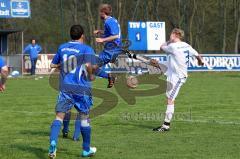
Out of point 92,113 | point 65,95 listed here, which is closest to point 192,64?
point 92,113

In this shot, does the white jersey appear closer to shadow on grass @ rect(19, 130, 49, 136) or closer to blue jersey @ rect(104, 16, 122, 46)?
blue jersey @ rect(104, 16, 122, 46)

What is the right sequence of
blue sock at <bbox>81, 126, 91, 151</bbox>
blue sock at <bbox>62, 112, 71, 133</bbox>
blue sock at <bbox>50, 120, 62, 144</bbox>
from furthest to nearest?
blue sock at <bbox>62, 112, 71, 133</bbox>, blue sock at <bbox>81, 126, 91, 151</bbox>, blue sock at <bbox>50, 120, 62, 144</bbox>

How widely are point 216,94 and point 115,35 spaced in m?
11.3

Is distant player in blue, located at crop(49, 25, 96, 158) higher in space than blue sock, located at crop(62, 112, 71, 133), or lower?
higher

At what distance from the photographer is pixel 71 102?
32.1 ft

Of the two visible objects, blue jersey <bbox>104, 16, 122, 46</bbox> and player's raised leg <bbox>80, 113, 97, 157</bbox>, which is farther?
blue jersey <bbox>104, 16, 122, 46</bbox>

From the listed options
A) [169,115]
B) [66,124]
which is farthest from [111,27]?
[66,124]

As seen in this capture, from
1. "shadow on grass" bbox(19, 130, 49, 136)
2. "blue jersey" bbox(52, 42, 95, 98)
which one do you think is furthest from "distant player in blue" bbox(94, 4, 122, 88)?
"blue jersey" bbox(52, 42, 95, 98)

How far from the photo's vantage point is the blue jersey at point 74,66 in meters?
9.68

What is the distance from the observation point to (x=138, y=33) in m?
45.8

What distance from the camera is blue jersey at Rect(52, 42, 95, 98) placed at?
381 inches

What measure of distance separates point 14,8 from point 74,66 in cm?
3684

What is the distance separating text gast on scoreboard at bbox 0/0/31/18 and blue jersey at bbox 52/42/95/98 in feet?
119

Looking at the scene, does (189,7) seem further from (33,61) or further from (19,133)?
(19,133)
